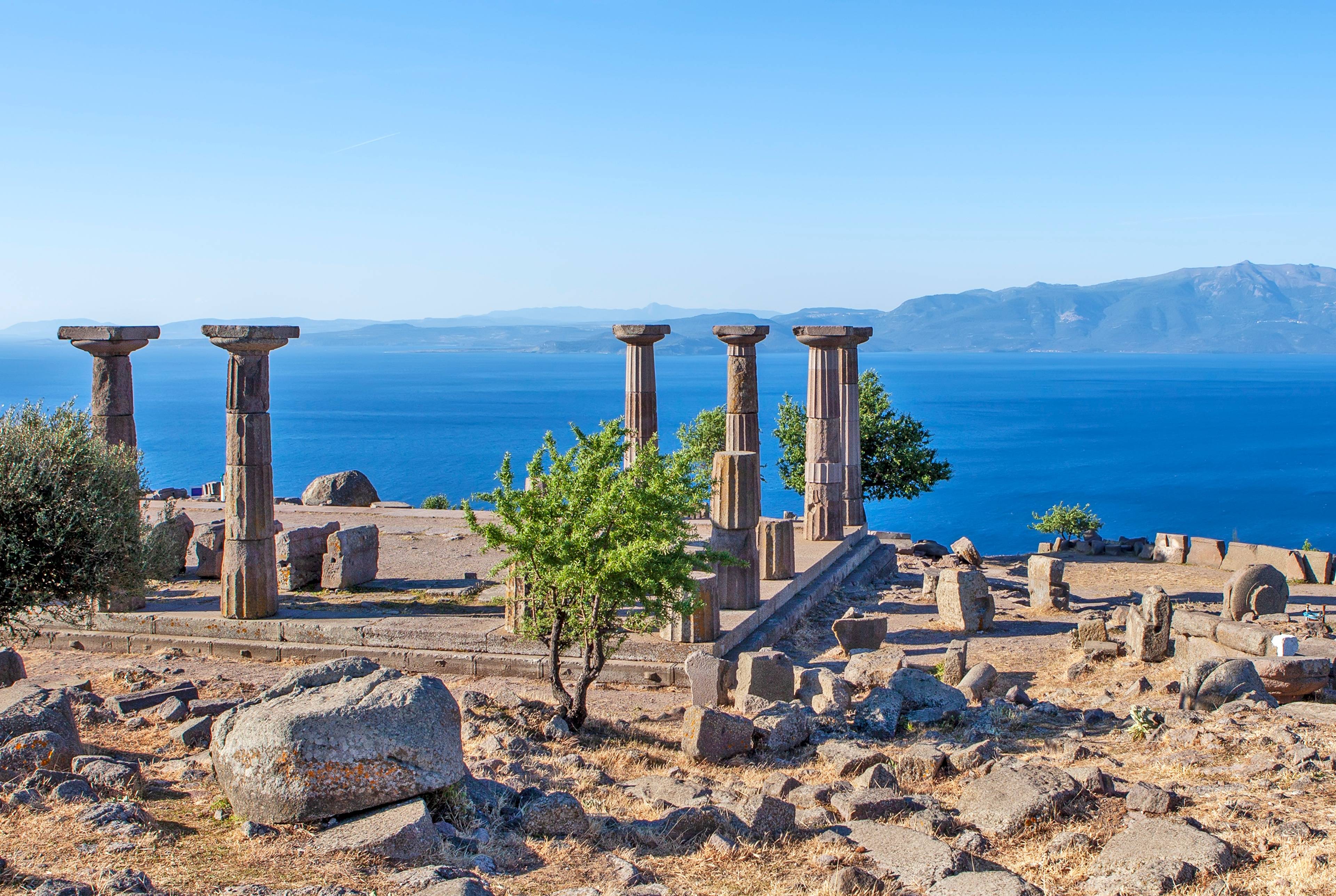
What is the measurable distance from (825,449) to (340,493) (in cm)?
1456

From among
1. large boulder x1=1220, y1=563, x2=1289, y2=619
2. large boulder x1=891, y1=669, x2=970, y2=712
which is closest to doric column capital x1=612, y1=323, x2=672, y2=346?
large boulder x1=891, y1=669, x2=970, y2=712

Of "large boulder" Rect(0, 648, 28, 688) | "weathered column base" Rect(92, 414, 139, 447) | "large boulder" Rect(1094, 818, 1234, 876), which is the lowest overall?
"large boulder" Rect(1094, 818, 1234, 876)

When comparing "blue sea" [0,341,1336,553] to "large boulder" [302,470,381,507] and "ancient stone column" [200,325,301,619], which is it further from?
"ancient stone column" [200,325,301,619]

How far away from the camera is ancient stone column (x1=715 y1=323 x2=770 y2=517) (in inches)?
798

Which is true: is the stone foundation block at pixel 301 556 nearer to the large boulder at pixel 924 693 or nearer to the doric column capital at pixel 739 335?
the doric column capital at pixel 739 335

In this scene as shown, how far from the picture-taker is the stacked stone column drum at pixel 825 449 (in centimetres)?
2358

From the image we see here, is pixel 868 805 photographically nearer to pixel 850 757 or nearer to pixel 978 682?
pixel 850 757

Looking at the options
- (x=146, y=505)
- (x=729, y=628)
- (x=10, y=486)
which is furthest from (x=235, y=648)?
(x=146, y=505)

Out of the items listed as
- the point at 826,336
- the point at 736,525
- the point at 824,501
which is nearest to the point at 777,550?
the point at 736,525

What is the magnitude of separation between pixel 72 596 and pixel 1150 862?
13.2 metres

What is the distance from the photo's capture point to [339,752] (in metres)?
8.04

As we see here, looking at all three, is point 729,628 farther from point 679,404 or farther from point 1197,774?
point 679,404

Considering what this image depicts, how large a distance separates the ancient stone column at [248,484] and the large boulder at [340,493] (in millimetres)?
13729

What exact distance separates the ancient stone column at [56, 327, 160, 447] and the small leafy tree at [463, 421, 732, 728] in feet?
27.8
